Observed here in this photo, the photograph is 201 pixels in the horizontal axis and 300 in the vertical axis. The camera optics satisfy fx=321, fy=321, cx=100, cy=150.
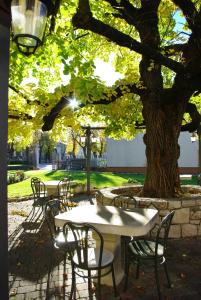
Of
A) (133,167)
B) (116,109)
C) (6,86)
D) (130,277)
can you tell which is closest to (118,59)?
(116,109)

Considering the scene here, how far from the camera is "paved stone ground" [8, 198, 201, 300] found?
424 centimetres

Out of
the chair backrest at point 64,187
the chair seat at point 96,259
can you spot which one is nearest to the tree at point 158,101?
the chair backrest at point 64,187

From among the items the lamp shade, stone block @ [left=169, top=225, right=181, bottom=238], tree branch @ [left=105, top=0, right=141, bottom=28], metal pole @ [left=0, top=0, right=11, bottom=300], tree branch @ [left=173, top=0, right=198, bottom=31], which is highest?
tree branch @ [left=105, top=0, right=141, bottom=28]

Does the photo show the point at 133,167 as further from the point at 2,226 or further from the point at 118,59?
the point at 2,226

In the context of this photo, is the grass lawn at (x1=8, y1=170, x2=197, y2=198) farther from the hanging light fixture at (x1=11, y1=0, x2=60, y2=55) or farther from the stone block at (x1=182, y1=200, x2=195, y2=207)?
the hanging light fixture at (x1=11, y1=0, x2=60, y2=55)

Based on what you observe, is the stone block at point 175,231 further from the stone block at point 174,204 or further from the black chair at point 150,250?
the black chair at point 150,250

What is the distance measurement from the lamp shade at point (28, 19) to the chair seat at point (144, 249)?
2946 millimetres

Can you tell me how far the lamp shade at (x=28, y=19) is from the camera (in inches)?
93.4

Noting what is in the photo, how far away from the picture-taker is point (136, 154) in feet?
100.0

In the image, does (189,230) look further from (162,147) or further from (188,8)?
(188,8)

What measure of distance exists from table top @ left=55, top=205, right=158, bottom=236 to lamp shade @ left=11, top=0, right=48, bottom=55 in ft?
8.40

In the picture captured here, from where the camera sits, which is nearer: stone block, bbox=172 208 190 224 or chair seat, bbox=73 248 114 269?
chair seat, bbox=73 248 114 269

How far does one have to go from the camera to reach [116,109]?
9156 mm

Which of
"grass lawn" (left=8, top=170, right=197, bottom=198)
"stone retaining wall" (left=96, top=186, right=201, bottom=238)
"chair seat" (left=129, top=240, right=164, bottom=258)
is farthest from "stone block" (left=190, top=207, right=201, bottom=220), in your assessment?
"grass lawn" (left=8, top=170, right=197, bottom=198)
